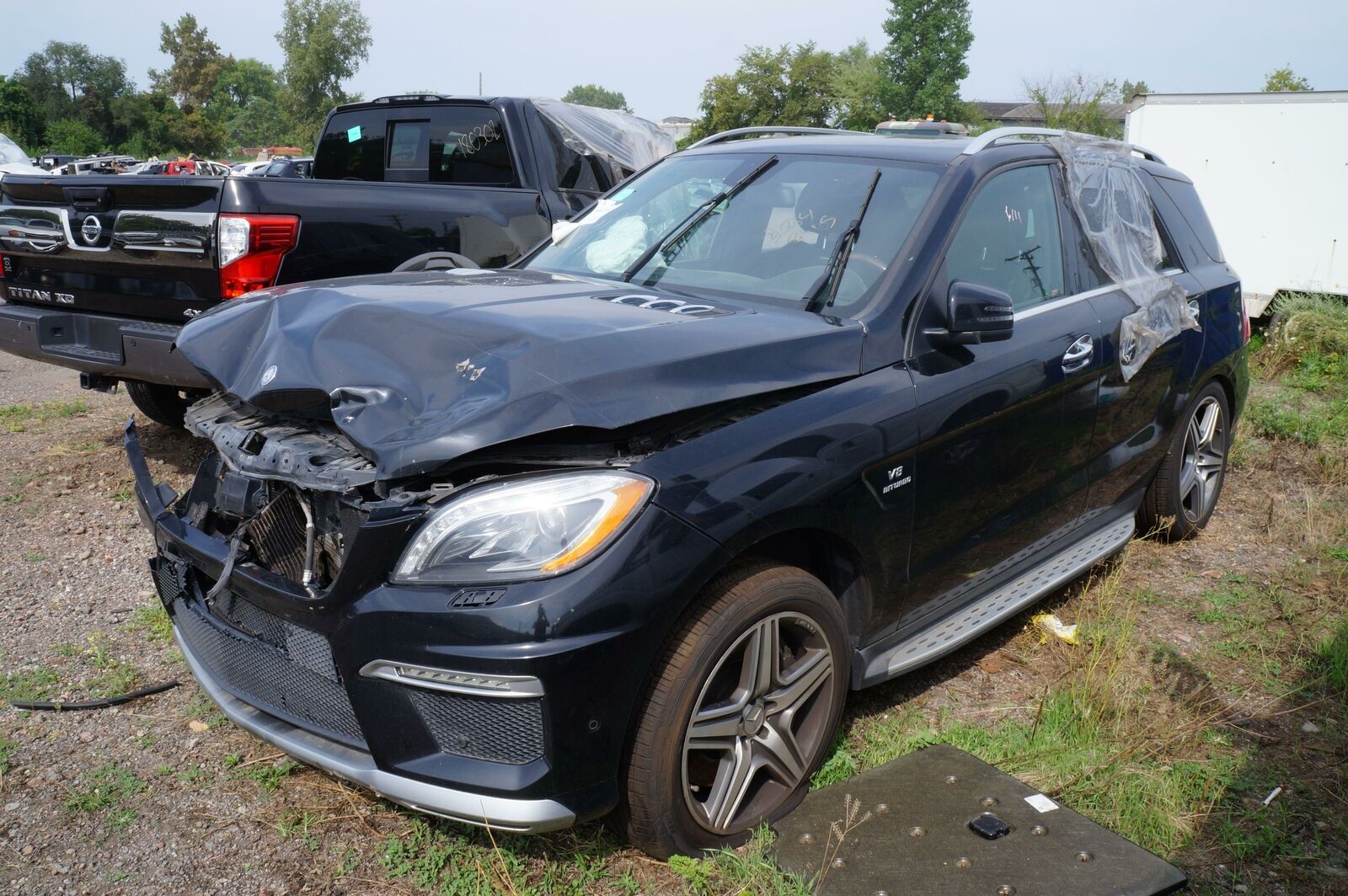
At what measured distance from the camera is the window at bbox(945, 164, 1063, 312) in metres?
3.41

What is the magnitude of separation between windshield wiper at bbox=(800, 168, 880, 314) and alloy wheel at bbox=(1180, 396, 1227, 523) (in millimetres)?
2396

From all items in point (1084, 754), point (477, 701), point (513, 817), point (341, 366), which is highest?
point (341, 366)

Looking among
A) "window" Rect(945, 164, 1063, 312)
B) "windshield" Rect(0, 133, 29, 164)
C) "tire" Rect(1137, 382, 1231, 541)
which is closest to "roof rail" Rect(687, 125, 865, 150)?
"window" Rect(945, 164, 1063, 312)

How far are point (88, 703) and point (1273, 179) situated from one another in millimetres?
11969

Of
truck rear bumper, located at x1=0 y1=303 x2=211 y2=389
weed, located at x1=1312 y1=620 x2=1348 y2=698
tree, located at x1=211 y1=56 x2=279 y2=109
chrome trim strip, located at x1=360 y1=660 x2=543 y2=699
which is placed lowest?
weed, located at x1=1312 y1=620 x2=1348 y2=698

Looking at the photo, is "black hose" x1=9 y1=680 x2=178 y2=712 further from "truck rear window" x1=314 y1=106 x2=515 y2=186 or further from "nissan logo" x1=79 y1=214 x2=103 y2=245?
"truck rear window" x1=314 y1=106 x2=515 y2=186

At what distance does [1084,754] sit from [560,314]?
207cm

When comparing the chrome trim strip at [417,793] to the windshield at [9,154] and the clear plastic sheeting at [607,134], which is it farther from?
the windshield at [9,154]

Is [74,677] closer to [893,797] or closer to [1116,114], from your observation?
[893,797]

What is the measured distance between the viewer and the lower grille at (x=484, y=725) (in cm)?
223

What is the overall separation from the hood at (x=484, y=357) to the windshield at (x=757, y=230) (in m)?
0.22

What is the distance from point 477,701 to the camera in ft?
7.37

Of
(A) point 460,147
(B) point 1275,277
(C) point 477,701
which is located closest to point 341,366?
(C) point 477,701

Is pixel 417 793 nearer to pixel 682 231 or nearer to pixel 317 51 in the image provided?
pixel 682 231
